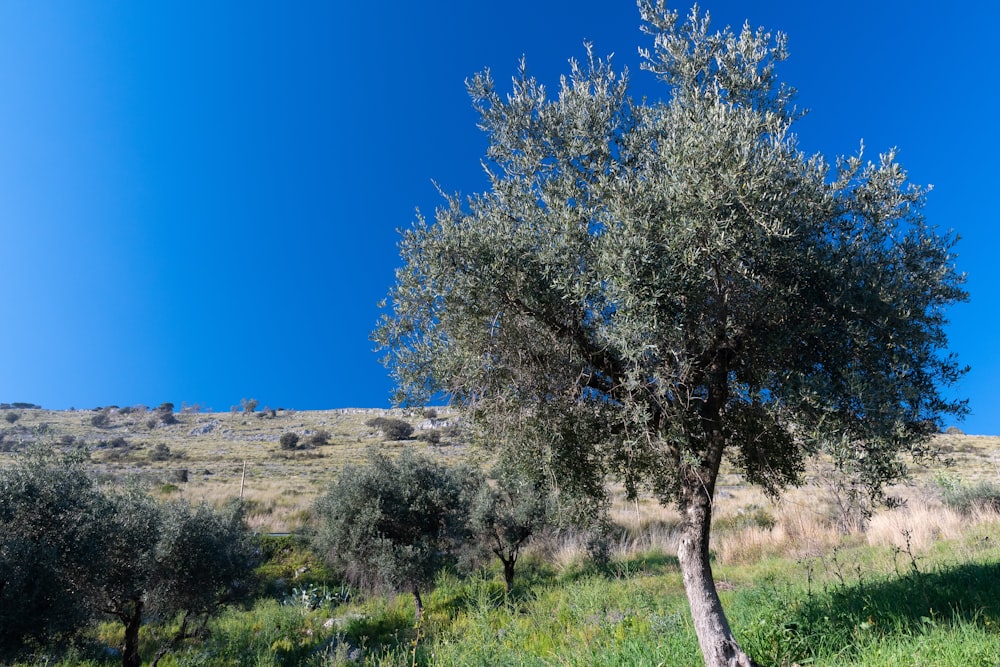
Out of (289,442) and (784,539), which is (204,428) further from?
(784,539)

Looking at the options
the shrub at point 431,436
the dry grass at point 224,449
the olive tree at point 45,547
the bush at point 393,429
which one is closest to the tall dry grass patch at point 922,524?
the dry grass at point 224,449

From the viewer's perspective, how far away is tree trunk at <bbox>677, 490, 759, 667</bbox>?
19.6ft

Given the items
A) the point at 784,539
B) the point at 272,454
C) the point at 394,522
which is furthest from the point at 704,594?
the point at 272,454

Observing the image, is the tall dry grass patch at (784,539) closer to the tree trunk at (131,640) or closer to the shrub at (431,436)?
the tree trunk at (131,640)

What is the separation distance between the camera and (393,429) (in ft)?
259

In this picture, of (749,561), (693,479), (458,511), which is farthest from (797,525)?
(693,479)

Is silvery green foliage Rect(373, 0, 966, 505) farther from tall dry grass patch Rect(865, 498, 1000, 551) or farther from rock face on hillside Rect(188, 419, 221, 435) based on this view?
rock face on hillside Rect(188, 419, 221, 435)

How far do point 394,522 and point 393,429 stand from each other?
60318 mm

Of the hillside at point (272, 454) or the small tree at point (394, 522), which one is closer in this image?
the small tree at point (394, 522)

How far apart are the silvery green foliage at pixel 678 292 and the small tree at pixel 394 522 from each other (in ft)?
45.4

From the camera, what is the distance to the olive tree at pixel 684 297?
570cm

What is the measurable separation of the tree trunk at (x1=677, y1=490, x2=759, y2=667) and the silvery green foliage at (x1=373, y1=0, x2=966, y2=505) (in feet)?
1.24

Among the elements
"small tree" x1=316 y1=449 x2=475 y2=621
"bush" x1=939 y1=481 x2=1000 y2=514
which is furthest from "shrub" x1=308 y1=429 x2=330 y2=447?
"bush" x1=939 y1=481 x2=1000 y2=514

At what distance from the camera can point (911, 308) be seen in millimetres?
6117
